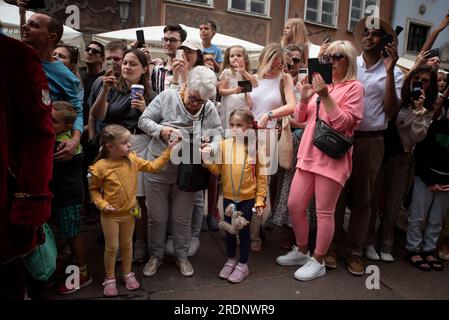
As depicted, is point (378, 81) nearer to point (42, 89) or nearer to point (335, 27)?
point (42, 89)

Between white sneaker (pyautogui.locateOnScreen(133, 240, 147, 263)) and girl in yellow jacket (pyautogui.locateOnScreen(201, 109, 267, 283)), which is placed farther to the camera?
white sneaker (pyautogui.locateOnScreen(133, 240, 147, 263))

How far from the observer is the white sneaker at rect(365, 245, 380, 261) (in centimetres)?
352

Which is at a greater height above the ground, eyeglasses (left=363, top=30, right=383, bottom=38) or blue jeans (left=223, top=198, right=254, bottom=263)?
eyeglasses (left=363, top=30, right=383, bottom=38)

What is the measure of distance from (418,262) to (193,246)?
213cm

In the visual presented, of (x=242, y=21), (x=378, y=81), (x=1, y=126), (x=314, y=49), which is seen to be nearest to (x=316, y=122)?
(x=378, y=81)

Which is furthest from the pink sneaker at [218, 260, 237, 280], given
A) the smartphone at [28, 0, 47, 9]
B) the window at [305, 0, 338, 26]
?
the window at [305, 0, 338, 26]

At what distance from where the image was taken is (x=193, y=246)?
3436mm

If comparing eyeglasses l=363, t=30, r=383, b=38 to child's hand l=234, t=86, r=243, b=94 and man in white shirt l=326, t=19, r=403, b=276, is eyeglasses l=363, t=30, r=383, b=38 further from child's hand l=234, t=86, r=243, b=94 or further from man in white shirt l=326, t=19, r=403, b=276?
child's hand l=234, t=86, r=243, b=94

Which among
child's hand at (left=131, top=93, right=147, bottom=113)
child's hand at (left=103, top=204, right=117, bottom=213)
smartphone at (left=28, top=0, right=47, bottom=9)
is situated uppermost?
smartphone at (left=28, top=0, right=47, bottom=9)

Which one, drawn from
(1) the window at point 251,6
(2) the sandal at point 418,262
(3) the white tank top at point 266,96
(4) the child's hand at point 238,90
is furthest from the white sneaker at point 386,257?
(1) the window at point 251,6

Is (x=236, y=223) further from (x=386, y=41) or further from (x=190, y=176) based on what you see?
(x=386, y=41)

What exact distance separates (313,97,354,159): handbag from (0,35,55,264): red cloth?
1.99 m

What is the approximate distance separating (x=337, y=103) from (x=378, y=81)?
1.82 feet

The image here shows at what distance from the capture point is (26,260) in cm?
224
